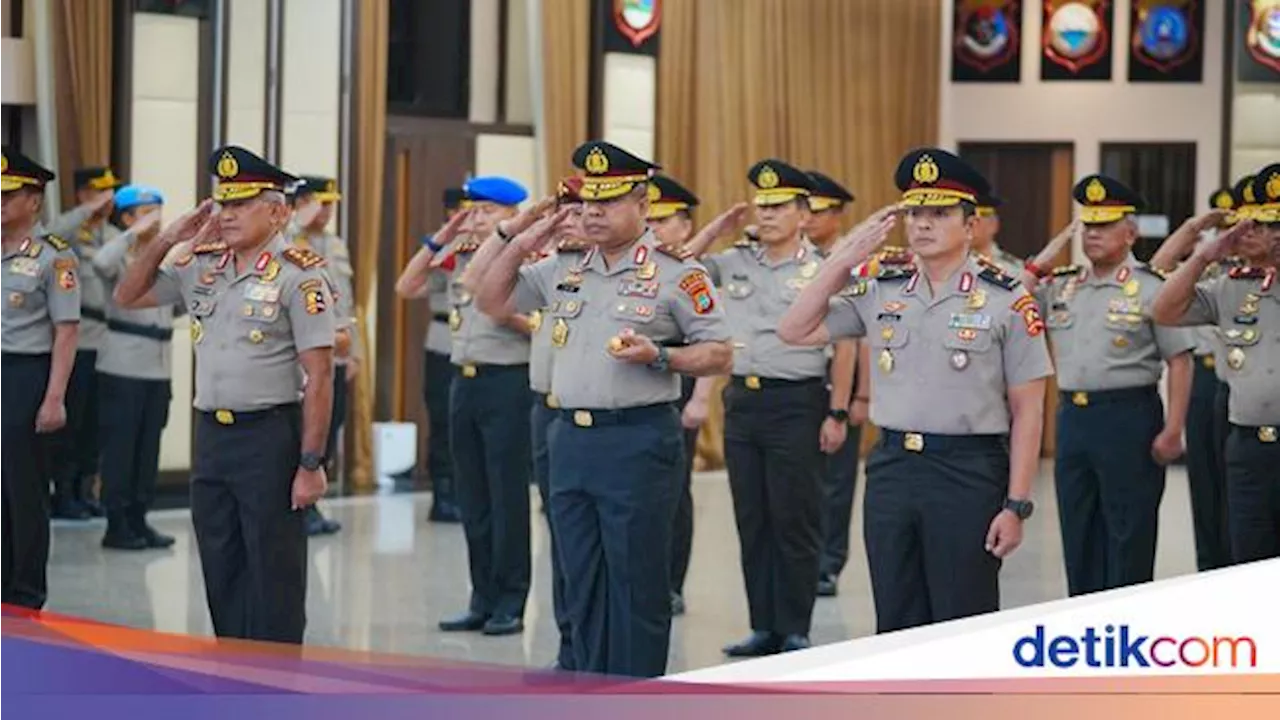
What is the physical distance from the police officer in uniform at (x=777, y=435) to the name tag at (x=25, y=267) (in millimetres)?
2408

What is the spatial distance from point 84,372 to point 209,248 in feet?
13.8

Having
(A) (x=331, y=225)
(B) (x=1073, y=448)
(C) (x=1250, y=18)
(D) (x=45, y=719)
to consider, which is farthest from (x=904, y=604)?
(C) (x=1250, y=18)

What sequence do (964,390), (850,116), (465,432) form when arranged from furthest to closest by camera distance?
1. (850,116)
2. (465,432)
3. (964,390)

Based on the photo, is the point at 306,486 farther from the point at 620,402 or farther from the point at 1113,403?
the point at 1113,403

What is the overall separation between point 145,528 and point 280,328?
3.89m

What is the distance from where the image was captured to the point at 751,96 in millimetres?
14469

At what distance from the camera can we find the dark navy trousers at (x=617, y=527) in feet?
20.4

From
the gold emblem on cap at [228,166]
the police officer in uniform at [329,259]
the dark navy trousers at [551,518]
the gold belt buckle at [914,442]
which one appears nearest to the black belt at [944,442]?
the gold belt buckle at [914,442]

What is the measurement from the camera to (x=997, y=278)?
230 inches

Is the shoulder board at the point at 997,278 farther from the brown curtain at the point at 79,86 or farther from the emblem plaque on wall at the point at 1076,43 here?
the emblem plaque on wall at the point at 1076,43

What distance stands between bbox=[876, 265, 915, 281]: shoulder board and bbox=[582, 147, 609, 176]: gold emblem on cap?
806 mm

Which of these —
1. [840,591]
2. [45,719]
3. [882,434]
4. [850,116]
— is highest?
[850,116]

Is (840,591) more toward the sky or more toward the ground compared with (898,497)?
more toward the ground

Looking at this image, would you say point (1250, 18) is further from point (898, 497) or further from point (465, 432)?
point (898, 497)
